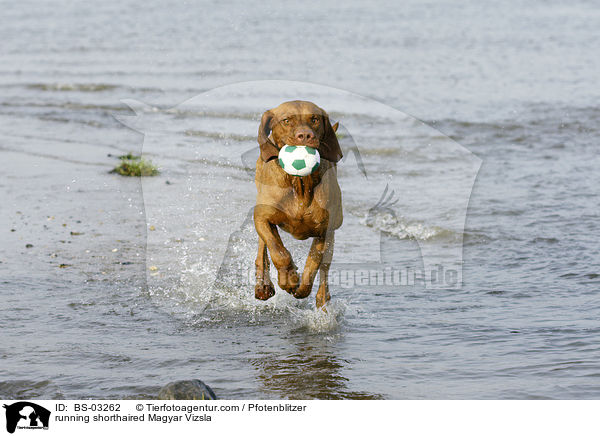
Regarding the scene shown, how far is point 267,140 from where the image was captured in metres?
5.66

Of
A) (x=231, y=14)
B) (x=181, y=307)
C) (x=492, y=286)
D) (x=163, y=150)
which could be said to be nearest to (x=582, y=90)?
(x=163, y=150)

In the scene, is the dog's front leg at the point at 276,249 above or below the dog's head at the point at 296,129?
below

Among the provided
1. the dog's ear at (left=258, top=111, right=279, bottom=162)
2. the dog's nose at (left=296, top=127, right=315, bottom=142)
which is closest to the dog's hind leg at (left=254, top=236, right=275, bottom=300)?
the dog's ear at (left=258, top=111, right=279, bottom=162)

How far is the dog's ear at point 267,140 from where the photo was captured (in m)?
5.62

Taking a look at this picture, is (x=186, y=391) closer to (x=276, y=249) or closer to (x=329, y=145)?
(x=276, y=249)

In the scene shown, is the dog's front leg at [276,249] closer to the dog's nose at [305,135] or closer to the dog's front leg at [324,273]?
the dog's front leg at [324,273]

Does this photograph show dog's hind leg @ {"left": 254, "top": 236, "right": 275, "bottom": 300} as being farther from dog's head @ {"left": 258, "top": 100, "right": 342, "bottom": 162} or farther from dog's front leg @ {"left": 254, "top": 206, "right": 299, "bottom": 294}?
dog's head @ {"left": 258, "top": 100, "right": 342, "bottom": 162}
